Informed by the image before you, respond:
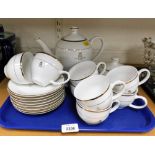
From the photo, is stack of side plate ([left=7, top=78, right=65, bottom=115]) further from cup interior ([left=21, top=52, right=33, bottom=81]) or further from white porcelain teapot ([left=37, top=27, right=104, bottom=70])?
white porcelain teapot ([left=37, top=27, right=104, bottom=70])

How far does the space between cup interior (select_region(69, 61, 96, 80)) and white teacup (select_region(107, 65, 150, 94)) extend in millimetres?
69

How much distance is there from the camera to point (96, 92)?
0.61 m

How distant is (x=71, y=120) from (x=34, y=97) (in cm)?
14

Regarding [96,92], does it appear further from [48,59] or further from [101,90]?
[48,59]

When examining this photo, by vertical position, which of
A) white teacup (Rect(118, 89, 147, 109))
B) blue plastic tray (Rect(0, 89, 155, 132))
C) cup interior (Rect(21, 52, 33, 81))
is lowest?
blue plastic tray (Rect(0, 89, 155, 132))

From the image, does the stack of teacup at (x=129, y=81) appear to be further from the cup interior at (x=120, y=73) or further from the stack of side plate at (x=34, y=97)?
the stack of side plate at (x=34, y=97)

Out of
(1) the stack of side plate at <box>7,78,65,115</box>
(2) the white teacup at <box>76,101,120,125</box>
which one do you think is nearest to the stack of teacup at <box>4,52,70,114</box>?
(1) the stack of side plate at <box>7,78,65,115</box>

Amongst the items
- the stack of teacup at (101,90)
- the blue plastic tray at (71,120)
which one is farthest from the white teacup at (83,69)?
the blue plastic tray at (71,120)

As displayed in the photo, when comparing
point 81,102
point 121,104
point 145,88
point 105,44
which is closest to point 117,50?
point 105,44

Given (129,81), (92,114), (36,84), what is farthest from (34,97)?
Answer: (129,81)

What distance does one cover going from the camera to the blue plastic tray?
0.57 metres

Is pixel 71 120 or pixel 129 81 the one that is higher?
pixel 129 81

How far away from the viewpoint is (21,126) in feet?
1.89
